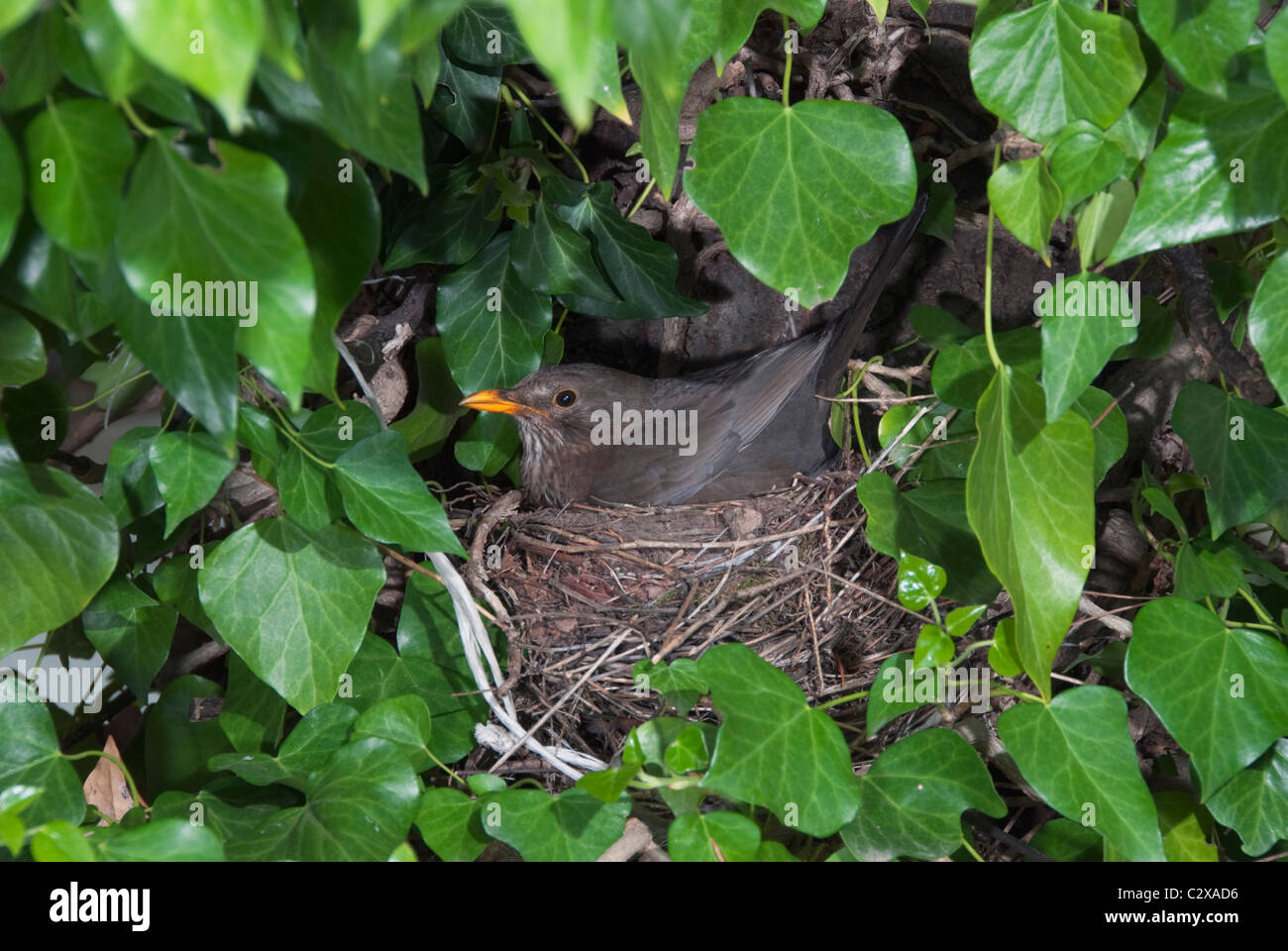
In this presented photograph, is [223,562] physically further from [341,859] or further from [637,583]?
[637,583]

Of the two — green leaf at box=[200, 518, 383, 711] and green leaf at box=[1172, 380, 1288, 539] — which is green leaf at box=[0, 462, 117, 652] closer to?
green leaf at box=[200, 518, 383, 711]

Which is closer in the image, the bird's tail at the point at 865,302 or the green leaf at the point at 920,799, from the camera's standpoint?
the green leaf at the point at 920,799

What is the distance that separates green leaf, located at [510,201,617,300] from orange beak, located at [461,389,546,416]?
264mm

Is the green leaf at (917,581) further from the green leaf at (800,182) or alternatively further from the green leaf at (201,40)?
the green leaf at (201,40)

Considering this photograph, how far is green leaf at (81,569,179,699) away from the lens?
164 cm

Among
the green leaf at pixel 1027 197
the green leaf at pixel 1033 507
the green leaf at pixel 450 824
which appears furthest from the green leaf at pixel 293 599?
the green leaf at pixel 1027 197

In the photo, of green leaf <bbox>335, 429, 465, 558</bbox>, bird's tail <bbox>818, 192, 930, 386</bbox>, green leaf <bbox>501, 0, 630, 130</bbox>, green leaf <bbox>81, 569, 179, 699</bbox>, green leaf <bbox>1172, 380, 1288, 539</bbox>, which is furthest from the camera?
bird's tail <bbox>818, 192, 930, 386</bbox>

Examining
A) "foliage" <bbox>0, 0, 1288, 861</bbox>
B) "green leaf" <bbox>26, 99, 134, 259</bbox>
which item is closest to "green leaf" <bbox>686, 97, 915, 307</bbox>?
"foliage" <bbox>0, 0, 1288, 861</bbox>

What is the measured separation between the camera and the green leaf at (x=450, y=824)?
1434mm

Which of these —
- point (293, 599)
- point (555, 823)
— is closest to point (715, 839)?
point (555, 823)

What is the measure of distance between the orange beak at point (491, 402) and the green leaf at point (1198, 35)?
1.28 metres

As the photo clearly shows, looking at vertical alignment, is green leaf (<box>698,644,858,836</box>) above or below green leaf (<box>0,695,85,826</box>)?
above
